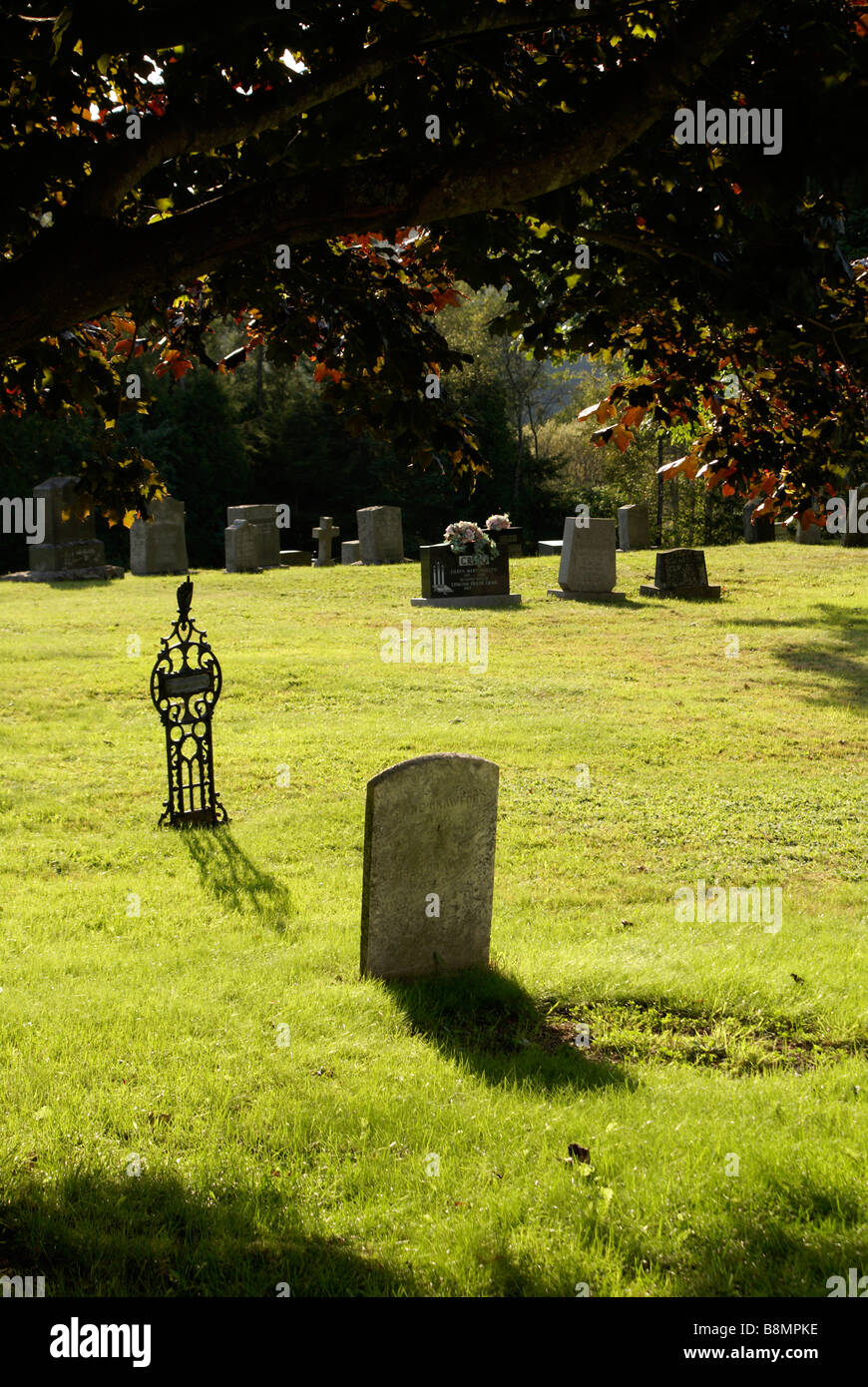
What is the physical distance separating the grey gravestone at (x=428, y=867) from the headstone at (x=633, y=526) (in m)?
25.8

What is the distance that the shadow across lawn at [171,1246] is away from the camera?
3.42 m

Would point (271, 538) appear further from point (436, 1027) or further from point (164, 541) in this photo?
point (436, 1027)

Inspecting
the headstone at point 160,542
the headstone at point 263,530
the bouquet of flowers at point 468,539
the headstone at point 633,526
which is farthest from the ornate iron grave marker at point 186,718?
the headstone at point 633,526

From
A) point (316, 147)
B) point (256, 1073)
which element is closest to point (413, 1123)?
point (256, 1073)

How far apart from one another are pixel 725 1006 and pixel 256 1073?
2433mm

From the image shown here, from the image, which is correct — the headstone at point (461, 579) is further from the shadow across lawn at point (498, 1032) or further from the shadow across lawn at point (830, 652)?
the shadow across lawn at point (498, 1032)

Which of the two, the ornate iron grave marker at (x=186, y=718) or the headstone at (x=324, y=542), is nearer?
the ornate iron grave marker at (x=186, y=718)

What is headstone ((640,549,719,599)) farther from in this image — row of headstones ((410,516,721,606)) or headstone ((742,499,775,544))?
headstone ((742,499,775,544))

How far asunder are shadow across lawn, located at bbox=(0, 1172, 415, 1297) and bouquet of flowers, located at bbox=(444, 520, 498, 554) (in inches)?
674

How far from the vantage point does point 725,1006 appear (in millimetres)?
5625

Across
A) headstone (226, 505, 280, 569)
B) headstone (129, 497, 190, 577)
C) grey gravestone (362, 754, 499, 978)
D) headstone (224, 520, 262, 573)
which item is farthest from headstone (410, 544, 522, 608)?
grey gravestone (362, 754, 499, 978)

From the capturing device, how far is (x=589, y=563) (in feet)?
70.2

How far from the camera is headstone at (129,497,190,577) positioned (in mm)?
25766

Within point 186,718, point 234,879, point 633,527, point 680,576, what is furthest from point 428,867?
point 633,527
